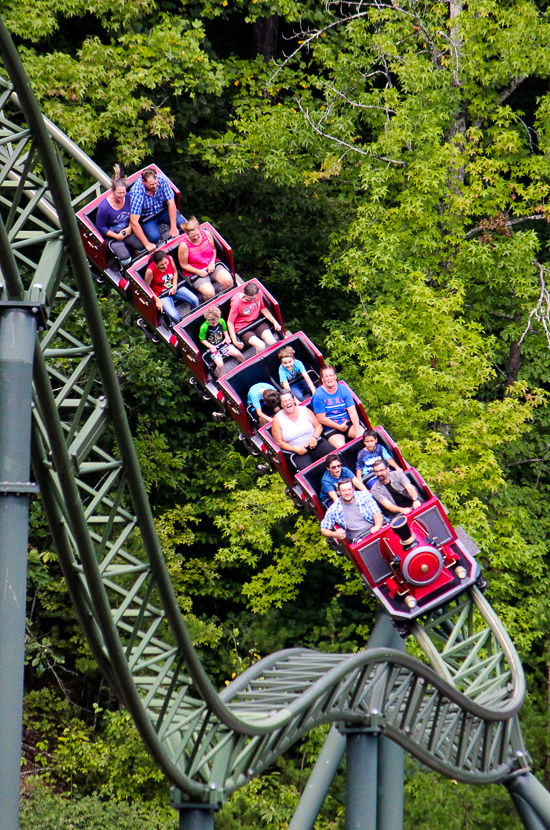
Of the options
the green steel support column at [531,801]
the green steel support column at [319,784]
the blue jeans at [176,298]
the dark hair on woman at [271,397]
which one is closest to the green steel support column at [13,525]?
the green steel support column at [319,784]

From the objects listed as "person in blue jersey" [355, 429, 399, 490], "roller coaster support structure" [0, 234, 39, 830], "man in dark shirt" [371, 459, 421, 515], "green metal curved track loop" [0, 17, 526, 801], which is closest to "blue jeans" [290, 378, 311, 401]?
"person in blue jersey" [355, 429, 399, 490]

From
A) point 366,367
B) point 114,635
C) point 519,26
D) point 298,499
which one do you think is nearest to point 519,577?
point 366,367

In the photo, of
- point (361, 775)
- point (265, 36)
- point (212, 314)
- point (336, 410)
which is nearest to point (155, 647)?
point (361, 775)

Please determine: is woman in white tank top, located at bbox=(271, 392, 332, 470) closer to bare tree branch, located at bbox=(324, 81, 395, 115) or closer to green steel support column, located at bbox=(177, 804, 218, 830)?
green steel support column, located at bbox=(177, 804, 218, 830)

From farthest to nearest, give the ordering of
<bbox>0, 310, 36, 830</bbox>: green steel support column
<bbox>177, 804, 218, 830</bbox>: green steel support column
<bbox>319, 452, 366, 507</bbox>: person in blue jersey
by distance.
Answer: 1. <bbox>319, 452, 366, 507</bbox>: person in blue jersey
2. <bbox>177, 804, 218, 830</bbox>: green steel support column
3. <bbox>0, 310, 36, 830</bbox>: green steel support column

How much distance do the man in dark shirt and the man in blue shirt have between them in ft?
9.90

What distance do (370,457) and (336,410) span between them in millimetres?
546

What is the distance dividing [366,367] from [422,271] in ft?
5.02

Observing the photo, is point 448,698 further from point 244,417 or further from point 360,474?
point 244,417

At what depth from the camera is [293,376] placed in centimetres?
1029

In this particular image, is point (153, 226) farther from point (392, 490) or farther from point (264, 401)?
point (392, 490)

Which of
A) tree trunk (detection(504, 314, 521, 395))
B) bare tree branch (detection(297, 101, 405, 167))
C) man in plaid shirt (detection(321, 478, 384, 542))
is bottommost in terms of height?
man in plaid shirt (detection(321, 478, 384, 542))

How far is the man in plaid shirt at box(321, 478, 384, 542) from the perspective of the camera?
9.54 meters

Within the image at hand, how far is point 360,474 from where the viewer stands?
32.4ft
